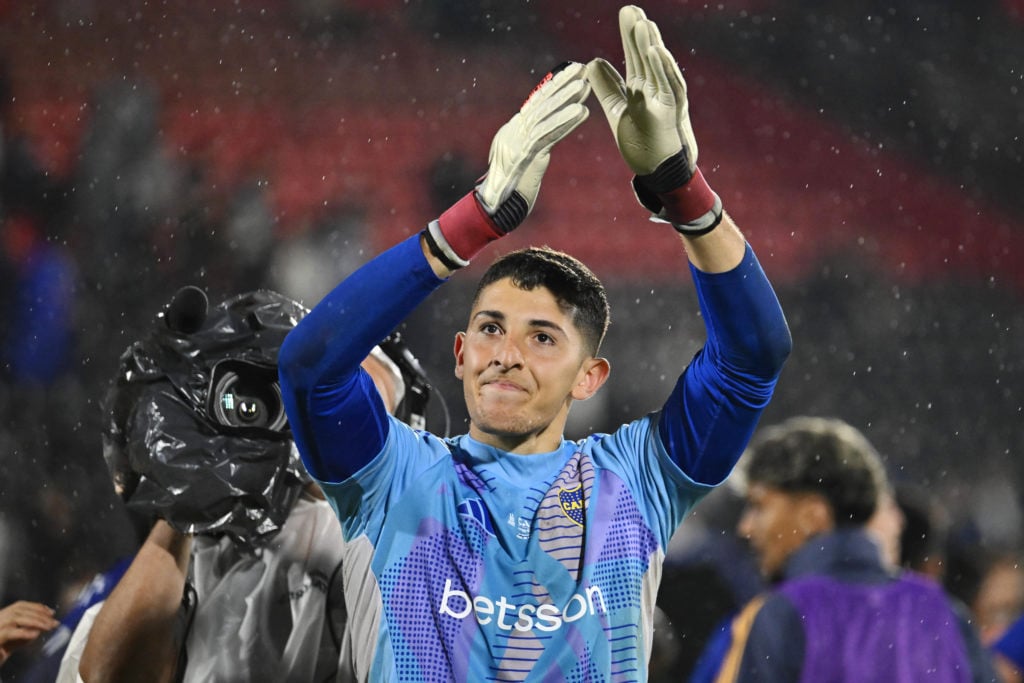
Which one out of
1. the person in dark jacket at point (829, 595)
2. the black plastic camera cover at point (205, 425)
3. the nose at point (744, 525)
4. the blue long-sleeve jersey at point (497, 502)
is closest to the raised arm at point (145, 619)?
the black plastic camera cover at point (205, 425)

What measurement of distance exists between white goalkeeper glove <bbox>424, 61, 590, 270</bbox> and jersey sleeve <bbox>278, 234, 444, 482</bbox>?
3 centimetres

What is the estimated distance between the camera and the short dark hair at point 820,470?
223cm

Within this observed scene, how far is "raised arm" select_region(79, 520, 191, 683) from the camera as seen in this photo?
4.86 ft

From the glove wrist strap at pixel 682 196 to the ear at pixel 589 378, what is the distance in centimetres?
19

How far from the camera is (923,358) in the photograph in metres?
3.10

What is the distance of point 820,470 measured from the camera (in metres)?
2.26

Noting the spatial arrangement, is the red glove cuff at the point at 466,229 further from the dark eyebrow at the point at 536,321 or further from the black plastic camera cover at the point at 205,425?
the black plastic camera cover at the point at 205,425

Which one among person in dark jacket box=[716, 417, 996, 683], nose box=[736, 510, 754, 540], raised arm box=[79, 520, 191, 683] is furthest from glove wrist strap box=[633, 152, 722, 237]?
nose box=[736, 510, 754, 540]

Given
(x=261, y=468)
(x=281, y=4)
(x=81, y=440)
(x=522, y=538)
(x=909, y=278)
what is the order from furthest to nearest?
(x=909, y=278), (x=281, y=4), (x=81, y=440), (x=261, y=468), (x=522, y=538)

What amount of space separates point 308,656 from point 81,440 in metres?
1.14

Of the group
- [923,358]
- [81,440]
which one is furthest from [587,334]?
[923,358]

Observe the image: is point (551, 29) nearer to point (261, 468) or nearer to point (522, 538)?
point (261, 468)

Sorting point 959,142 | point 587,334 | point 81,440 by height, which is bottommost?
point 959,142

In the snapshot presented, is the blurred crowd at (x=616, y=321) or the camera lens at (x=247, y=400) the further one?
the blurred crowd at (x=616, y=321)
